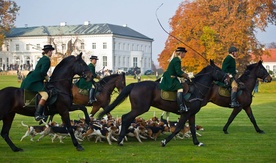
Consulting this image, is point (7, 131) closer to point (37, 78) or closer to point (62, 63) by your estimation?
point (37, 78)

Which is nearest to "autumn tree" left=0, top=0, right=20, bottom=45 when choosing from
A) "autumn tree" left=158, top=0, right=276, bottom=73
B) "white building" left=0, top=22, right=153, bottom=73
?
"autumn tree" left=158, top=0, right=276, bottom=73

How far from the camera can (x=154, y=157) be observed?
35.2 feet

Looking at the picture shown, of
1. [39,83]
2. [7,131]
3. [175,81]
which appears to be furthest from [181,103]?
[7,131]

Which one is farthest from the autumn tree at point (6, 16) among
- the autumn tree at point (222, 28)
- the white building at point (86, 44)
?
the white building at point (86, 44)

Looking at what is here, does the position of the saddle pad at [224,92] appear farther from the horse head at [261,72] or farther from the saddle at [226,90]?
the horse head at [261,72]

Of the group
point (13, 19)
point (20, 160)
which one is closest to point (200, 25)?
point (13, 19)

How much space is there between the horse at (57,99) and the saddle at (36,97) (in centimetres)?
8

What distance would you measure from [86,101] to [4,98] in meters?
5.12

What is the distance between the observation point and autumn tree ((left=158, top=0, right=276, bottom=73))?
4269 centimetres

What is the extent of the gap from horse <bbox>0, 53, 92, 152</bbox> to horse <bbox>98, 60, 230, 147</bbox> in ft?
3.47

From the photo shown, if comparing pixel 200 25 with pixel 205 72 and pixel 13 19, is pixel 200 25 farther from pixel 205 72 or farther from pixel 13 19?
pixel 205 72

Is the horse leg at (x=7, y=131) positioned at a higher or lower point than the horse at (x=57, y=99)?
lower

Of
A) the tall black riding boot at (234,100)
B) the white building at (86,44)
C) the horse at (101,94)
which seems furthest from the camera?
the white building at (86,44)

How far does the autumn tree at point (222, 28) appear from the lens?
42688 mm
